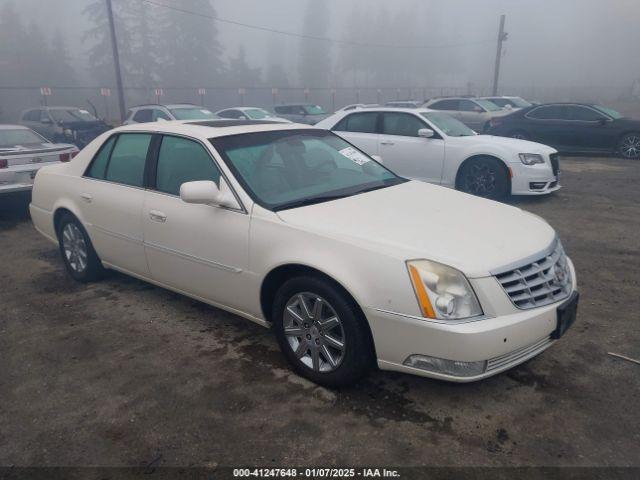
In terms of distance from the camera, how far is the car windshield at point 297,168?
11.6ft

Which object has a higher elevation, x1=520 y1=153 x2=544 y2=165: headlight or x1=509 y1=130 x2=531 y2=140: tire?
x1=520 y1=153 x2=544 y2=165: headlight

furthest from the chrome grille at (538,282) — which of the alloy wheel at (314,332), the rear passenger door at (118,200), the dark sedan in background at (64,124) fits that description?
the dark sedan in background at (64,124)

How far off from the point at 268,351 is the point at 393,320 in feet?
4.17

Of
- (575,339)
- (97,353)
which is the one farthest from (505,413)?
(97,353)

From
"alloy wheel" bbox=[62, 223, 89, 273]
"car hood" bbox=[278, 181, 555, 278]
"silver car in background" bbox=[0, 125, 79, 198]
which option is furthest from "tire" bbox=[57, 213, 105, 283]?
"silver car in background" bbox=[0, 125, 79, 198]

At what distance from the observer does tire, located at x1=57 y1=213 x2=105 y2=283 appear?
4.88m

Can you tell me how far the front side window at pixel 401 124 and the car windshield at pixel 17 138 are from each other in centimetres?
620

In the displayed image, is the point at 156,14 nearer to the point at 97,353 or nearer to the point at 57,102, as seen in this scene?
the point at 57,102

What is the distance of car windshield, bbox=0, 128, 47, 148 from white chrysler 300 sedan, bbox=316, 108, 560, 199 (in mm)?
5862

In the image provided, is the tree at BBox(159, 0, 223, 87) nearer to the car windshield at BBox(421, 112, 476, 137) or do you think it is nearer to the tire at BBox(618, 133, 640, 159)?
the tire at BBox(618, 133, 640, 159)

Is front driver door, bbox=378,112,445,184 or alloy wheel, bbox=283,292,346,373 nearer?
alloy wheel, bbox=283,292,346,373

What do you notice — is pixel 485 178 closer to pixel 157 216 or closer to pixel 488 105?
pixel 157 216

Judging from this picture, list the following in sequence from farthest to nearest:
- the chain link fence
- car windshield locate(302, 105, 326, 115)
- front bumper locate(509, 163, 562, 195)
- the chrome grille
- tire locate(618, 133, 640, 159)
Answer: the chain link fence < car windshield locate(302, 105, 326, 115) < tire locate(618, 133, 640, 159) < front bumper locate(509, 163, 562, 195) < the chrome grille

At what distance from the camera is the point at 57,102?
4759 centimetres
